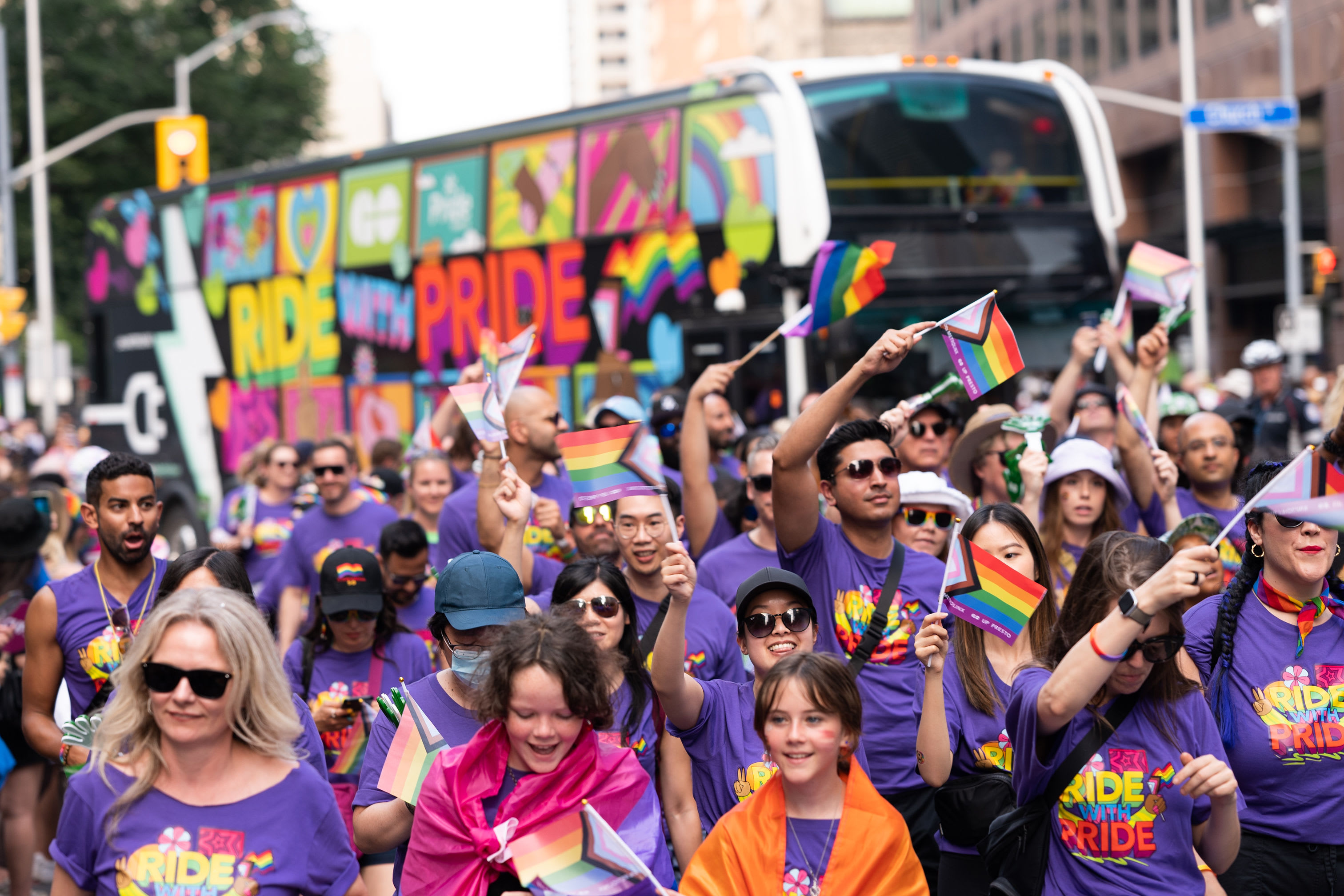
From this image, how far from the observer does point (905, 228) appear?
11703 millimetres

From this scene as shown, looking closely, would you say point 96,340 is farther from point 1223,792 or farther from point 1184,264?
point 1223,792

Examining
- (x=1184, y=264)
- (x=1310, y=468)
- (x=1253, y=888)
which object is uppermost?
(x=1184, y=264)

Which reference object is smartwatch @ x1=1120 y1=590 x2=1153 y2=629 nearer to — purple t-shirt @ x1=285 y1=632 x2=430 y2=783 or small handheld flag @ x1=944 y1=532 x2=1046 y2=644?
small handheld flag @ x1=944 y1=532 x2=1046 y2=644

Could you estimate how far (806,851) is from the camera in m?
3.66

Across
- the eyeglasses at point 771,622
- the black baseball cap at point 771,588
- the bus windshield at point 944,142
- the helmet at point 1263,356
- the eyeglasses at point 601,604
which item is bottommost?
the eyeglasses at point 771,622

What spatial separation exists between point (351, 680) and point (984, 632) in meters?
2.31

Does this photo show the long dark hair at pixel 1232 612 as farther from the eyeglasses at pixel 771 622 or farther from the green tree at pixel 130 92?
the green tree at pixel 130 92

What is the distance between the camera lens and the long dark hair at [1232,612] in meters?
4.33

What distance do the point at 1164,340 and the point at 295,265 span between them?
35.9 feet

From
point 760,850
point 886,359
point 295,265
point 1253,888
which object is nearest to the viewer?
point 760,850

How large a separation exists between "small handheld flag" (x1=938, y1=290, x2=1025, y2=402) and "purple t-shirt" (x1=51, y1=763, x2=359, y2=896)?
108 inches

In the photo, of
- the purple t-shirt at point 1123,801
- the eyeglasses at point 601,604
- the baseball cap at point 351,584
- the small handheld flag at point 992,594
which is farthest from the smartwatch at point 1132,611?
the baseball cap at point 351,584

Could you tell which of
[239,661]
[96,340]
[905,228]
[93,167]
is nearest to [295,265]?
[96,340]

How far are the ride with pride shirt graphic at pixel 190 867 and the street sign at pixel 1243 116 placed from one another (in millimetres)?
19027
